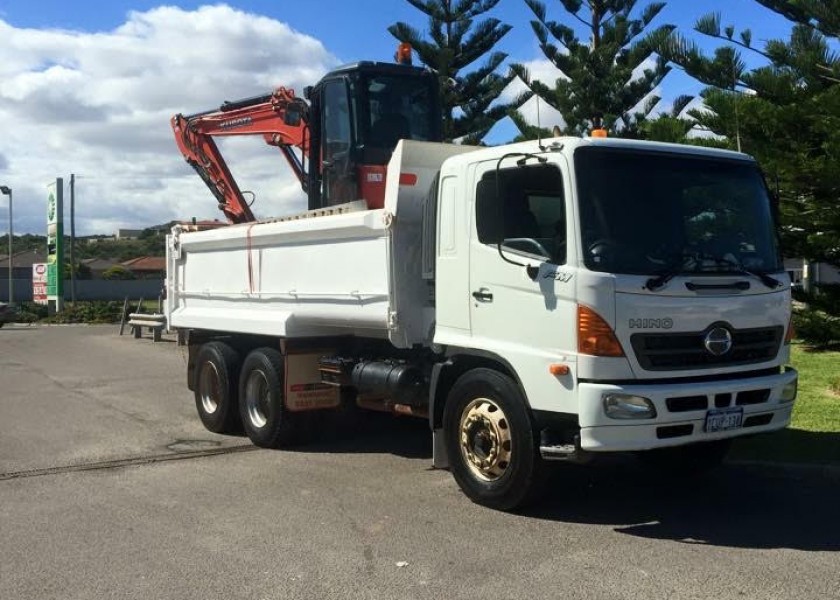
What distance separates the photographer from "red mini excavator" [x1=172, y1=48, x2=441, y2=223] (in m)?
10.9

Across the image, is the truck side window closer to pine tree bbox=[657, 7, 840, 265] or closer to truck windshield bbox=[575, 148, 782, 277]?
truck windshield bbox=[575, 148, 782, 277]

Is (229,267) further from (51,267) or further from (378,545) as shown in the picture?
(51,267)

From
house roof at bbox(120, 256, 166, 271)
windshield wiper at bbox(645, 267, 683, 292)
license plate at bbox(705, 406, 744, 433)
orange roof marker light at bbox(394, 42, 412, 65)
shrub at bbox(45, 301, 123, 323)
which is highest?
orange roof marker light at bbox(394, 42, 412, 65)

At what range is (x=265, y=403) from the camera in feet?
30.5

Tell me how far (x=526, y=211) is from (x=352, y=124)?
5.19 m

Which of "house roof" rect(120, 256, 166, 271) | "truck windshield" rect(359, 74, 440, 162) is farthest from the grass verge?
"house roof" rect(120, 256, 166, 271)

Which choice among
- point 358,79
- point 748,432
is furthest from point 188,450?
point 748,432

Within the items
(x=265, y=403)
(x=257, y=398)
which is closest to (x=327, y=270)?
(x=265, y=403)

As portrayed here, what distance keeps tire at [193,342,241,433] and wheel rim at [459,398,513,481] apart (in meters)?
4.03

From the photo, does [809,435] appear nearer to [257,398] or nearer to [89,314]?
[257,398]

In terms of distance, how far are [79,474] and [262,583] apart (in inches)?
148

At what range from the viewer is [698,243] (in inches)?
239

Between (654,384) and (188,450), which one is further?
(188,450)

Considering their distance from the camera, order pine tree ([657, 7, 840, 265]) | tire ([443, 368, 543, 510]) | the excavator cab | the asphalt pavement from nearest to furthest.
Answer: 1. the asphalt pavement
2. tire ([443, 368, 543, 510])
3. the excavator cab
4. pine tree ([657, 7, 840, 265])
